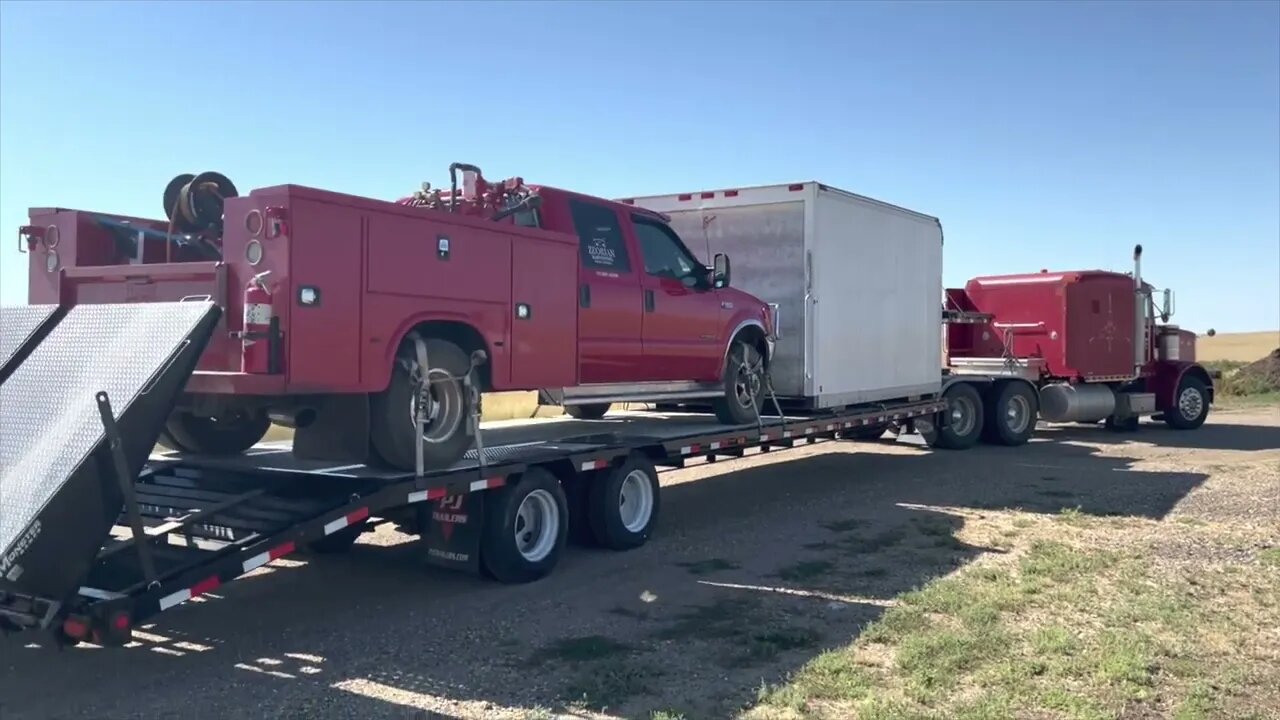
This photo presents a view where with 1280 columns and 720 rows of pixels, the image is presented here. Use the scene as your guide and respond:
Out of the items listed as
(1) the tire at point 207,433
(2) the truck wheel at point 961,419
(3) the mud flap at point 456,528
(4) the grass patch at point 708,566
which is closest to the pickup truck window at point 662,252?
(4) the grass patch at point 708,566

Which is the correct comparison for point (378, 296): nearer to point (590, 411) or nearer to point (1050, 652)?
point (1050, 652)

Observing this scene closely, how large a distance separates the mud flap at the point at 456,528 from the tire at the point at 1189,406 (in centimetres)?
1708

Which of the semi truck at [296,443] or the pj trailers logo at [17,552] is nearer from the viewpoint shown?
the pj trailers logo at [17,552]

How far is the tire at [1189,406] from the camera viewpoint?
66.4 feet

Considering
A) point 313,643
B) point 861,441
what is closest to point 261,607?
point 313,643

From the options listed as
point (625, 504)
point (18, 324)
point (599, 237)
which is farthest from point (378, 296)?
point (625, 504)

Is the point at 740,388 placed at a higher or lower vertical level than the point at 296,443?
higher

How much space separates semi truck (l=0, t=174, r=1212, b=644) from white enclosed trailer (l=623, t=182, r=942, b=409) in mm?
24

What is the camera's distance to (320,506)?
20.2 ft

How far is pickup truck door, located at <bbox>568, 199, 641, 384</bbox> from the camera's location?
8.34 meters

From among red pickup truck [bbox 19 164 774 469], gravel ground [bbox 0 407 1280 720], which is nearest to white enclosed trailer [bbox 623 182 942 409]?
Answer: gravel ground [bbox 0 407 1280 720]

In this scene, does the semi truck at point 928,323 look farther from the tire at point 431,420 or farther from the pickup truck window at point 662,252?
the tire at point 431,420

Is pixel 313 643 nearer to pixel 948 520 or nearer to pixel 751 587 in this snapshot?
pixel 751 587

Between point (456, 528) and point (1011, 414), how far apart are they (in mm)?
12148
